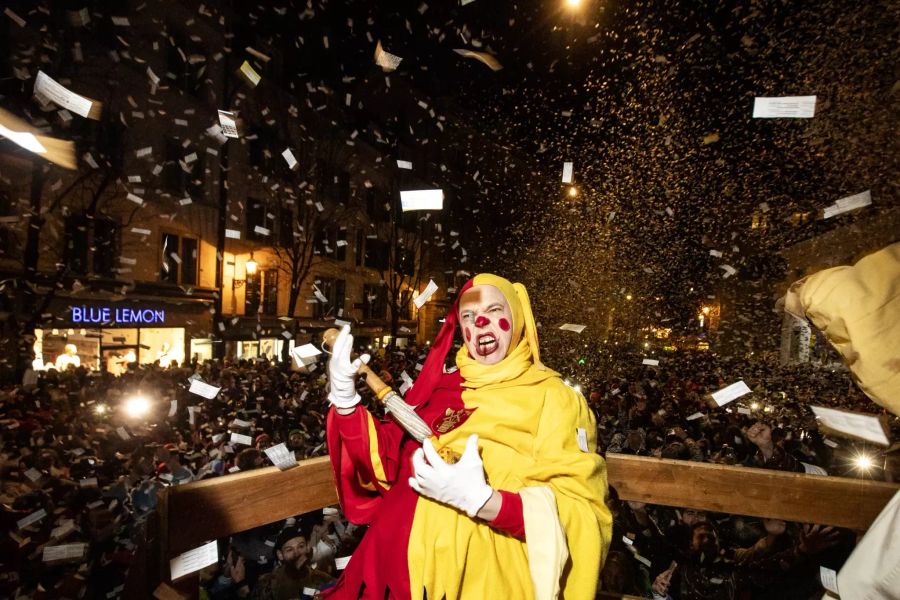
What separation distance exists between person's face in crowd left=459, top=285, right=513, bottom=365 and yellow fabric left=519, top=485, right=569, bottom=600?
0.87 metres

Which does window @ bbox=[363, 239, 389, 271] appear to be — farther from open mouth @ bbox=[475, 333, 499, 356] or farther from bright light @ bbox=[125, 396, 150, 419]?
open mouth @ bbox=[475, 333, 499, 356]

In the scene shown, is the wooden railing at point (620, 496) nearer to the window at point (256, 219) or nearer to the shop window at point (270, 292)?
the window at point (256, 219)

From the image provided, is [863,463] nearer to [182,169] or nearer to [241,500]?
[241,500]

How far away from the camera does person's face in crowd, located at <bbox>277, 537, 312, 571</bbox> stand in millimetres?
3842

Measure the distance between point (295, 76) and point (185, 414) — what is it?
1976 centimetres

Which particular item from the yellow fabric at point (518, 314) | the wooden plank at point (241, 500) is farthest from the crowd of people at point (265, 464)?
the yellow fabric at point (518, 314)

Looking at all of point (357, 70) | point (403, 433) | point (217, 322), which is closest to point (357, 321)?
point (217, 322)

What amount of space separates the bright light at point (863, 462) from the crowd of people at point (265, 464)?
0.06 m

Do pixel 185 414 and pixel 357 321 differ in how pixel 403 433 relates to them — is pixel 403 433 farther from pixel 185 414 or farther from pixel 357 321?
pixel 357 321

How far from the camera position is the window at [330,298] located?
23.8 meters

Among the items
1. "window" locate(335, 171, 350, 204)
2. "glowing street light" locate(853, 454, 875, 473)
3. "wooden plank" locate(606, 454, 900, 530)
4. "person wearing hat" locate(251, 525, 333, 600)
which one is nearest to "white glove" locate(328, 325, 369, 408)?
"wooden plank" locate(606, 454, 900, 530)

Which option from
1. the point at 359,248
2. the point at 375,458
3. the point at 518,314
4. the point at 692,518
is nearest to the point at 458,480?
the point at 375,458

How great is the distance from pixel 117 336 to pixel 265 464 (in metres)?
13.7

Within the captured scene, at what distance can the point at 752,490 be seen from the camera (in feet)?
8.07
